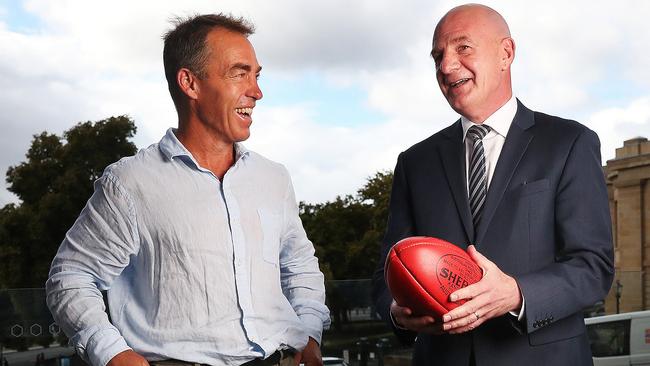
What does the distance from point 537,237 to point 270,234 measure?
1.08 m

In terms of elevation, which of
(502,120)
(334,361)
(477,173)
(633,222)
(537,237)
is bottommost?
(334,361)

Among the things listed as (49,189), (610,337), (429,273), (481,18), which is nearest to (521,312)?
(429,273)

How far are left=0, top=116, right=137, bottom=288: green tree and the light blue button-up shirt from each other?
32897 millimetres

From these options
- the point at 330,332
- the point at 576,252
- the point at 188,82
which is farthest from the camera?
the point at 330,332

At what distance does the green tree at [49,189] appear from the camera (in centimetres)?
3581

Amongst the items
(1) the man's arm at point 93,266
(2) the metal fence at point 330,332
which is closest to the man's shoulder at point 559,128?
(1) the man's arm at point 93,266

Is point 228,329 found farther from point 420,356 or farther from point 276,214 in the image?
point 420,356

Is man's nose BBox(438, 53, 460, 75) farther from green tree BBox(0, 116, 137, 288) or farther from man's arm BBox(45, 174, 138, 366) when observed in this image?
green tree BBox(0, 116, 137, 288)

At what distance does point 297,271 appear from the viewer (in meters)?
4.05

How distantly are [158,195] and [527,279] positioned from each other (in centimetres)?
148

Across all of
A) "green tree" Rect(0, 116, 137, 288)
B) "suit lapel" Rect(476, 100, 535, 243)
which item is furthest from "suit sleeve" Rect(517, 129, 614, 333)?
"green tree" Rect(0, 116, 137, 288)

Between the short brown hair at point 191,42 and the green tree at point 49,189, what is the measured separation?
32.7 metres

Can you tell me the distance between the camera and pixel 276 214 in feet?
12.8

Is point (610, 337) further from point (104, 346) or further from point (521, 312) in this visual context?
point (104, 346)
